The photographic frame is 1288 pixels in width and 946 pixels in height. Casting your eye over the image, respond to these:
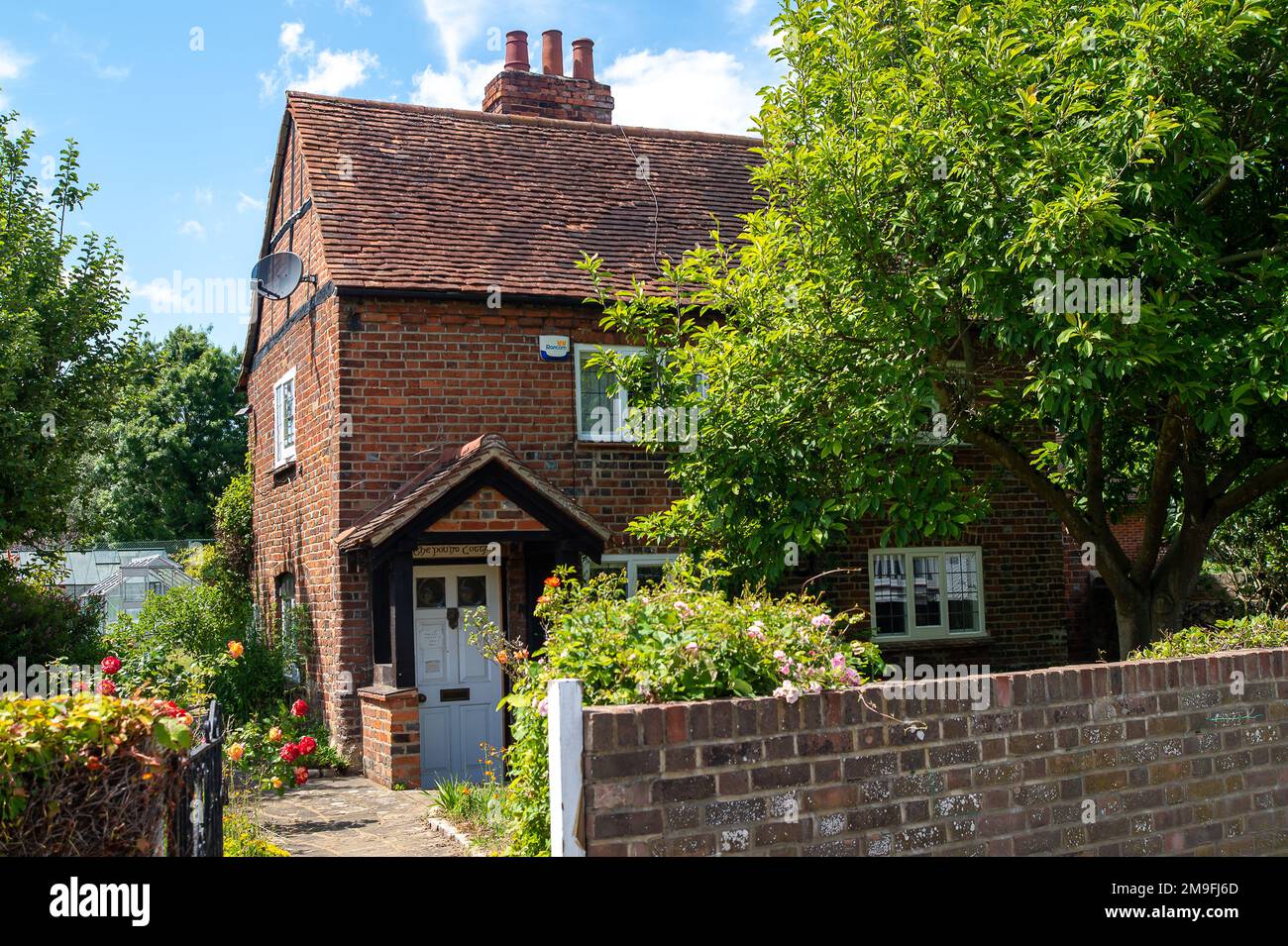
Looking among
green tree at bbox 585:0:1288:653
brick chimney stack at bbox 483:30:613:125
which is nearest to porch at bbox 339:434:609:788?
green tree at bbox 585:0:1288:653

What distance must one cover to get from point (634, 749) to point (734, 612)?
110 cm

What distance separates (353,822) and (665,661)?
6016 millimetres

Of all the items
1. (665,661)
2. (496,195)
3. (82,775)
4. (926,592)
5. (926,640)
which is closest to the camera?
(82,775)

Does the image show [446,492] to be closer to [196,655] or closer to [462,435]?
[462,435]

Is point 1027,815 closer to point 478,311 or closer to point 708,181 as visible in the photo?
point 478,311

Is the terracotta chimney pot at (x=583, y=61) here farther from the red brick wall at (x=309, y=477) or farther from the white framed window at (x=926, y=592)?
the white framed window at (x=926, y=592)

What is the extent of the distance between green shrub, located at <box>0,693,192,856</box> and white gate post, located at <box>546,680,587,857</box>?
1.59 m

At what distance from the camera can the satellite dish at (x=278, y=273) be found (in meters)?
14.9

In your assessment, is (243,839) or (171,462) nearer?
(243,839)

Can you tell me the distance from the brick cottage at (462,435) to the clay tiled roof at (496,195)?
39mm

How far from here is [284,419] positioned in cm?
1650

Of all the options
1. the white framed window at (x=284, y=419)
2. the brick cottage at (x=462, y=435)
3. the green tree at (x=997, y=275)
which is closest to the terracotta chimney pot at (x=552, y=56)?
the brick cottage at (x=462, y=435)

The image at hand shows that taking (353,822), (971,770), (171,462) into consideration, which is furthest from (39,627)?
(171,462)
